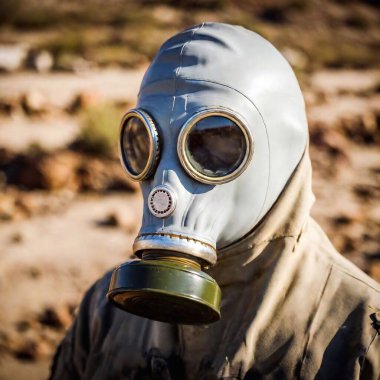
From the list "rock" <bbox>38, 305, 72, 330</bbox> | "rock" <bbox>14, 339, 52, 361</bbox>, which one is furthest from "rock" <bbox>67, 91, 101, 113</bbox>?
"rock" <bbox>14, 339, 52, 361</bbox>

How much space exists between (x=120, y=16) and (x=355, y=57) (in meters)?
8.60

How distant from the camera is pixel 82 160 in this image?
8.91 m

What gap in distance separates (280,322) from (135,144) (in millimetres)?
955

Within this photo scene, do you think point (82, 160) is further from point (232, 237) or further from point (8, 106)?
point (232, 237)

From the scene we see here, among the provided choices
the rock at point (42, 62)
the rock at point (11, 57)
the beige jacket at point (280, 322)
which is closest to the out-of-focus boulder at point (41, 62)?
the rock at point (42, 62)

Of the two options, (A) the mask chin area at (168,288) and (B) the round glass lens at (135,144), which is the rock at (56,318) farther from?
(A) the mask chin area at (168,288)

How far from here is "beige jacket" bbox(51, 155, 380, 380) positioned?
2.18m

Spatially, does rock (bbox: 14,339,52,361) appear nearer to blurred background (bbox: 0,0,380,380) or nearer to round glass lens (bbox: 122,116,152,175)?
blurred background (bbox: 0,0,380,380)

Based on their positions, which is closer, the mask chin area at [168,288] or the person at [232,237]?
the mask chin area at [168,288]

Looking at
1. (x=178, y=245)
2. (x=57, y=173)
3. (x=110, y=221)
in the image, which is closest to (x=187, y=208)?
(x=178, y=245)

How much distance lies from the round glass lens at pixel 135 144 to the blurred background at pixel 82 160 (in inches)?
104

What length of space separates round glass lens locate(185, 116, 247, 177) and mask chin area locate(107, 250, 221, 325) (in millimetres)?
360

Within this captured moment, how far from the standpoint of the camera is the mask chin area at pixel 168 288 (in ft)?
6.56

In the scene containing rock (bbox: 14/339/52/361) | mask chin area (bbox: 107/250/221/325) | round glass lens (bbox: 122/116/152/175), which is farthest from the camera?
rock (bbox: 14/339/52/361)
